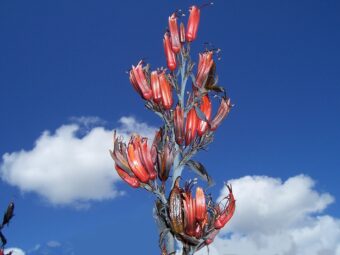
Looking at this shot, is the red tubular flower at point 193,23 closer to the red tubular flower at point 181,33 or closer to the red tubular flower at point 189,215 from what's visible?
the red tubular flower at point 181,33

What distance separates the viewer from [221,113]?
721 cm

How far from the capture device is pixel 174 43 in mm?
7727

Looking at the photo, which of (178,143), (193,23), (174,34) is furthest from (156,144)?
(193,23)

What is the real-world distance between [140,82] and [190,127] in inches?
46.2

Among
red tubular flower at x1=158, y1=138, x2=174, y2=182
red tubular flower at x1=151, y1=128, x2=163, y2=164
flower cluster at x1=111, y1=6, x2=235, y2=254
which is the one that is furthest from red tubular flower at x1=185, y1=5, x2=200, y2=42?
red tubular flower at x1=158, y1=138, x2=174, y2=182

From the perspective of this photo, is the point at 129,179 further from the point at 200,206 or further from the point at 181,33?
the point at 181,33

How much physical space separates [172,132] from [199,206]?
4.82 ft

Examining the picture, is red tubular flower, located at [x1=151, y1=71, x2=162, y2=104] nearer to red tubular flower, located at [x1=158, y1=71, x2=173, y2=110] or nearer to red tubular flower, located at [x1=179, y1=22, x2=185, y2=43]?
red tubular flower, located at [x1=158, y1=71, x2=173, y2=110]

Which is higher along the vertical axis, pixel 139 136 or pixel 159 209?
pixel 139 136

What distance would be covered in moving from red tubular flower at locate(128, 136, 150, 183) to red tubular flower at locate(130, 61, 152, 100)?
96 centimetres

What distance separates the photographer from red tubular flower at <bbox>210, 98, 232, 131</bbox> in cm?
708

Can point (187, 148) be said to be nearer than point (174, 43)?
Yes

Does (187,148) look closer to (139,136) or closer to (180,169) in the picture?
(180,169)

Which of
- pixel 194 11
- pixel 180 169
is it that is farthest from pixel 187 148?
pixel 194 11
